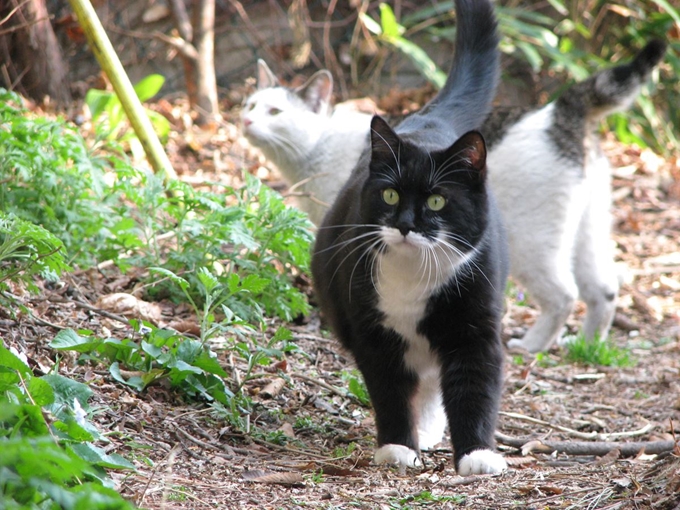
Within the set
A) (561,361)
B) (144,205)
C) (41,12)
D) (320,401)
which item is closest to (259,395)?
(320,401)

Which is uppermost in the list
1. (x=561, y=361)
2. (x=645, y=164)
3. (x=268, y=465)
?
(x=268, y=465)

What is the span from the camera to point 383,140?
2680 millimetres

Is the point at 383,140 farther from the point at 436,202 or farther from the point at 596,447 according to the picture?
the point at 596,447

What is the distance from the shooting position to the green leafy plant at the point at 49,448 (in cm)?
143

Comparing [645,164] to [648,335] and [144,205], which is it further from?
[144,205]

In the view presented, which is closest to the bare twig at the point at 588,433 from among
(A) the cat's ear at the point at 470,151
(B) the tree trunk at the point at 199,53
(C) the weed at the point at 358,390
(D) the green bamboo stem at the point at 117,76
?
(C) the weed at the point at 358,390

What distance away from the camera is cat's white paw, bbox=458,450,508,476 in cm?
250

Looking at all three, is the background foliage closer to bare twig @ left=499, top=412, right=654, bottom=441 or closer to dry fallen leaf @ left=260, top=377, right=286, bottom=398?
dry fallen leaf @ left=260, top=377, right=286, bottom=398

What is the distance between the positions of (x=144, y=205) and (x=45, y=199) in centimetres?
41

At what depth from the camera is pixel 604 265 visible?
5.29 metres

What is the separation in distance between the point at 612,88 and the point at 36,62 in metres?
4.26

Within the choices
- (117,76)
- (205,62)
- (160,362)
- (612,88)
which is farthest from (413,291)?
(205,62)

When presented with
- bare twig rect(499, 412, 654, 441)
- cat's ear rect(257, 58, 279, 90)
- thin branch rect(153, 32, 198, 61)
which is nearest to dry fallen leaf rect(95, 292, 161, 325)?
bare twig rect(499, 412, 654, 441)

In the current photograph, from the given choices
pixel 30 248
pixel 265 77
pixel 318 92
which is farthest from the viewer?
pixel 265 77
